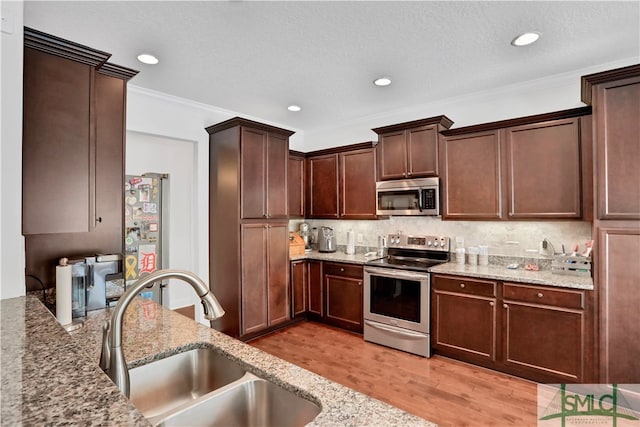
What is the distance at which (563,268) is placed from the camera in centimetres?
284

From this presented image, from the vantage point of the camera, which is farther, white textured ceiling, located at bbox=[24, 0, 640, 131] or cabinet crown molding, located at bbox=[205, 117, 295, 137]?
cabinet crown molding, located at bbox=[205, 117, 295, 137]

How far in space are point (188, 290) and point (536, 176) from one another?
4.94 meters

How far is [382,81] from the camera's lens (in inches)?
128

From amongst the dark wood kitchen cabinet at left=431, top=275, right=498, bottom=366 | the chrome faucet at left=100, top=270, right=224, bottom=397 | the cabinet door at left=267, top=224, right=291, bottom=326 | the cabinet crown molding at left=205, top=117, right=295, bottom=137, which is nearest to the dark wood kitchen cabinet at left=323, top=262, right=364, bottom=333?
the cabinet door at left=267, top=224, right=291, bottom=326

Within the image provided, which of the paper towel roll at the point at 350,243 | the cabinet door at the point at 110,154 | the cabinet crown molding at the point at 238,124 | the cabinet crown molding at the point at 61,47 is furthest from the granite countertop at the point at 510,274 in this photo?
the cabinet crown molding at the point at 61,47

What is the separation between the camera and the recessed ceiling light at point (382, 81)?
10.5 ft

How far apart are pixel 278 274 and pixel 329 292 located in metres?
0.70

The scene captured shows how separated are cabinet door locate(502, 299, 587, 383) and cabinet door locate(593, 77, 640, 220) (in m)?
0.87

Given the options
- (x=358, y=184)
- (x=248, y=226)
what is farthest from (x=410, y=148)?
(x=248, y=226)

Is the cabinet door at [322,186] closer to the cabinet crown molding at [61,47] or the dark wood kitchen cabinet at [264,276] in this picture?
the dark wood kitchen cabinet at [264,276]

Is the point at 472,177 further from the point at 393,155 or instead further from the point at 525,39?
the point at 525,39

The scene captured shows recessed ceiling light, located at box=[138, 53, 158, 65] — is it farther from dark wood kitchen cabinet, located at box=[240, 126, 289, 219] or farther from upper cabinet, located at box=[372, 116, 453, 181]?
A: upper cabinet, located at box=[372, 116, 453, 181]

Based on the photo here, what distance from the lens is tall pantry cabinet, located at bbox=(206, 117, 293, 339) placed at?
363cm

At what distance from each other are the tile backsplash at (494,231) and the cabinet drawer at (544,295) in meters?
0.63
